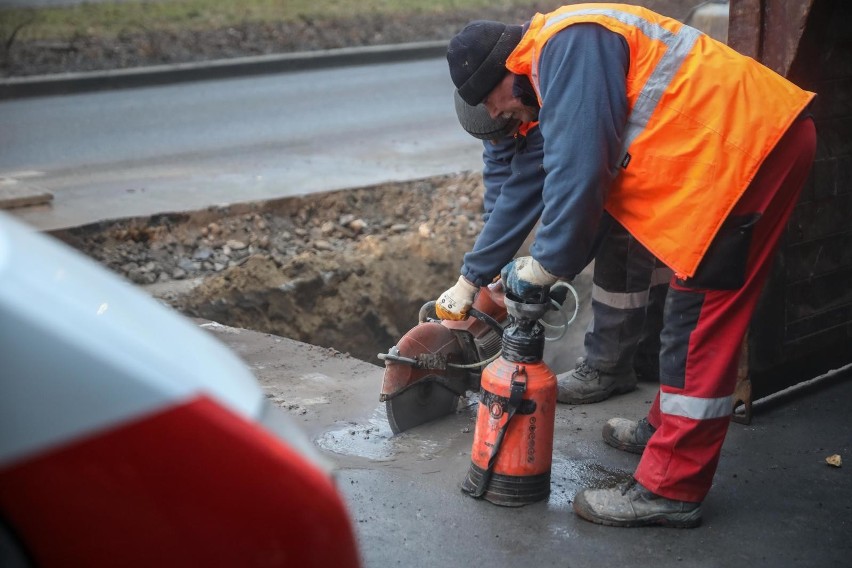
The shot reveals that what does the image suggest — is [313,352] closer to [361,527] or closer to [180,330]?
[361,527]

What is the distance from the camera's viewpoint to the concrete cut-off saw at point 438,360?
388cm

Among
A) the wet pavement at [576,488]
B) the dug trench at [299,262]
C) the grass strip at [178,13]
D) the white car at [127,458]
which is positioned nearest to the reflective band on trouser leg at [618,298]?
the wet pavement at [576,488]

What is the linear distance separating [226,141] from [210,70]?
3346 mm

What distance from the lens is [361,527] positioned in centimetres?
321

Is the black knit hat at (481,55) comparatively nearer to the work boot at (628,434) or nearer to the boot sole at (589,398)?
the work boot at (628,434)

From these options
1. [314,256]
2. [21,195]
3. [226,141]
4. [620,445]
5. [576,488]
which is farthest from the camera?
[226,141]

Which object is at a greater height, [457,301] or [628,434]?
[457,301]

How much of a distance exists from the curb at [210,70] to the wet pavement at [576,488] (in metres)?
7.96

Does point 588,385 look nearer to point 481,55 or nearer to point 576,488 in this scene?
point 576,488

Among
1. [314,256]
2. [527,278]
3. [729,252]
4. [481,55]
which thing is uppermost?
[481,55]

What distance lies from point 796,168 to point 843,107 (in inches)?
44.5

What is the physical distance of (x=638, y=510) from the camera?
3141 mm

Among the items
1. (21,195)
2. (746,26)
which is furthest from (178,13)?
(746,26)

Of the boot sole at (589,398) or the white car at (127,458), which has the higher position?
the white car at (127,458)
